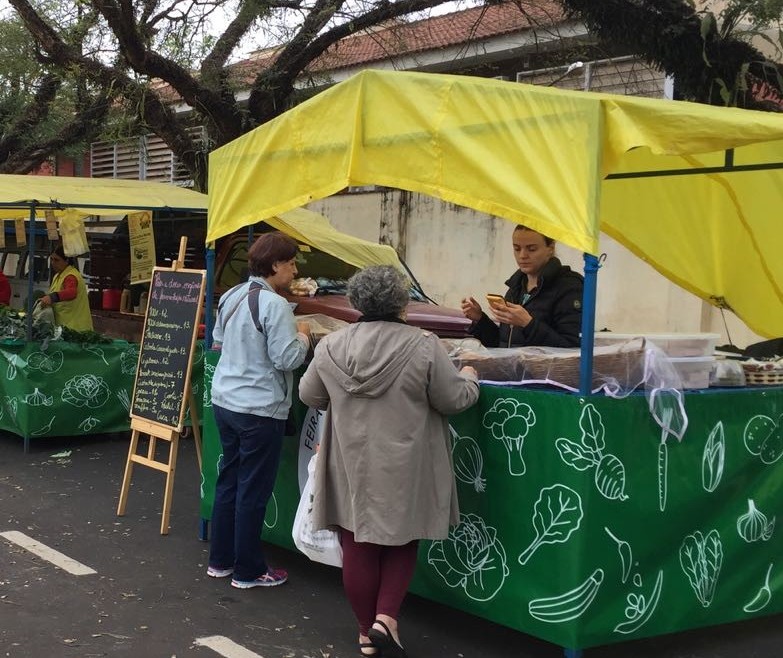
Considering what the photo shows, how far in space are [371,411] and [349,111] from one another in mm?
1460

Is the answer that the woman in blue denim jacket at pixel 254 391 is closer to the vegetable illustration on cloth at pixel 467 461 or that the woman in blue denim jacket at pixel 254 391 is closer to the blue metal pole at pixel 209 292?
the blue metal pole at pixel 209 292

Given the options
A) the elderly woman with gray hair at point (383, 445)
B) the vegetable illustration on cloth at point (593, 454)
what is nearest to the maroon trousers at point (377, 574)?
the elderly woman with gray hair at point (383, 445)

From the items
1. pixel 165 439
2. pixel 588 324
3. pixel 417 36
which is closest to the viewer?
pixel 588 324

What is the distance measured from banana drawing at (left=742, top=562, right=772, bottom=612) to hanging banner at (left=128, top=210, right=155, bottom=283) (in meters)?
6.07

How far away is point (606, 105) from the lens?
381 centimetres

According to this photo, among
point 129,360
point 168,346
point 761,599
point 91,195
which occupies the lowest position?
point 761,599

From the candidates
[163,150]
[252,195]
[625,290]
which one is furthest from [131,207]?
[163,150]

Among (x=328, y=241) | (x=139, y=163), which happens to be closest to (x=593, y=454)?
(x=328, y=241)

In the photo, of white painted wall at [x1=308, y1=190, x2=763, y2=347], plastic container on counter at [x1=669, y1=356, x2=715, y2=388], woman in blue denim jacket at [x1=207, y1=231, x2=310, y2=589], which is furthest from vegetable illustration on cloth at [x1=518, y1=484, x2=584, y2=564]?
white painted wall at [x1=308, y1=190, x2=763, y2=347]

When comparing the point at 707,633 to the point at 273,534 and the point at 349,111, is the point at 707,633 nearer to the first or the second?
the point at 273,534

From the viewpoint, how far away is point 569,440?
3.90 metres

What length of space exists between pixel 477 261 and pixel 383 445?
36.2 feet

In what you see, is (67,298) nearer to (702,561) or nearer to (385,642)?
(385,642)

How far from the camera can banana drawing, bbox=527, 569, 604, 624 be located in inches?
154
